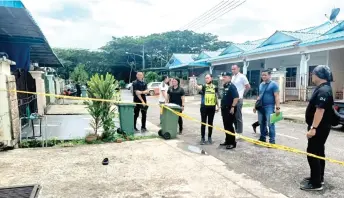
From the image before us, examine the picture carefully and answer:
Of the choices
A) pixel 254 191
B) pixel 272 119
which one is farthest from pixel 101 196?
pixel 272 119

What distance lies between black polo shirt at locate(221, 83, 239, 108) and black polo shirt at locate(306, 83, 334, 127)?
87.2 inches

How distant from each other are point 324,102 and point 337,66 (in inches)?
625

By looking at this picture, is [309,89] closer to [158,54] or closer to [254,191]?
[254,191]

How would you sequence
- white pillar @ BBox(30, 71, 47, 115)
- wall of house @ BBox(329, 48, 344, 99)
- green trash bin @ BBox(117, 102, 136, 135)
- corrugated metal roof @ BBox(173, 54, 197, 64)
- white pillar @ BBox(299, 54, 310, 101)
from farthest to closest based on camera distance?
corrugated metal roof @ BBox(173, 54, 197, 64), wall of house @ BBox(329, 48, 344, 99), white pillar @ BBox(299, 54, 310, 101), white pillar @ BBox(30, 71, 47, 115), green trash bin @ BBox(117, 102, 136, 135)

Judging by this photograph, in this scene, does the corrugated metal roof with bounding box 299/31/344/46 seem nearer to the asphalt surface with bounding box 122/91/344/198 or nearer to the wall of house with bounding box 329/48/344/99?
the wall of house with bounding box 329/48/344/99

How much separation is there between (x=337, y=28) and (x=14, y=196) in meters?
17.8

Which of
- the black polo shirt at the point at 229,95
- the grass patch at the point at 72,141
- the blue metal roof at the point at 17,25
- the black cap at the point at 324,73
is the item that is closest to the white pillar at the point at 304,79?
the black polo shirt at the point at 229,95

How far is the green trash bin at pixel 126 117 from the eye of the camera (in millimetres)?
7227

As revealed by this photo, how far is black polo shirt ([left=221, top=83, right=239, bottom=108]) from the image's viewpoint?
20.2ft

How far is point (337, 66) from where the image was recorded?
17281mm

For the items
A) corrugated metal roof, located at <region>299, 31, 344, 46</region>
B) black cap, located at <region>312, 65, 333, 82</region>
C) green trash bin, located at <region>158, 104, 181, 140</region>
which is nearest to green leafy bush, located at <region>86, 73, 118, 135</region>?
green trash bin, located at <region>158, 104, 181, 140</region>

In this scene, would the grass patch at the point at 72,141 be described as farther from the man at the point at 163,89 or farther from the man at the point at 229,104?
the man at the point at 163,89

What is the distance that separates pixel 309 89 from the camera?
16.3 m

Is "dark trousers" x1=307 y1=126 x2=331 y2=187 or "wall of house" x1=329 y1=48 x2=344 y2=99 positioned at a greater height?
"wall of house" x1=329 y1=48 x2=344 y2=99
